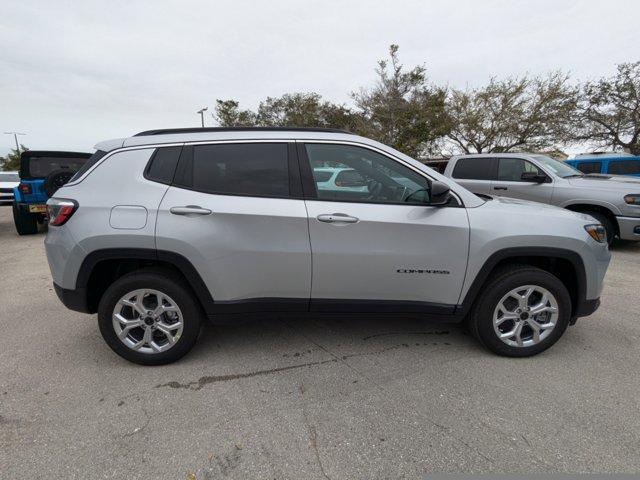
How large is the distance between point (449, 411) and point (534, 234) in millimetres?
1415

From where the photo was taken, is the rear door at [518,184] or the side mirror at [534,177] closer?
the side mirror at [534,177]

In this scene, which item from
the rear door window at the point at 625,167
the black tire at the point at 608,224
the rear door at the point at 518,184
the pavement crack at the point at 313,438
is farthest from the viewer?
the rear door window at the point at 625,167

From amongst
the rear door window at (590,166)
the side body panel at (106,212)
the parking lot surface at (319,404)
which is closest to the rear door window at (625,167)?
the rear door window at (590,166)

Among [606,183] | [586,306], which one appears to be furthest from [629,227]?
[586,306]

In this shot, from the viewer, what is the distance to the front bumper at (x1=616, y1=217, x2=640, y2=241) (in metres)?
5.95

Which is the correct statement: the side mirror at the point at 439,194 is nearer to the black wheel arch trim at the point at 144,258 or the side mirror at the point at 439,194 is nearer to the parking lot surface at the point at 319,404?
the parking lot surface at the point at 319,404

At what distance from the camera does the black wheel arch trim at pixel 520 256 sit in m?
2.71

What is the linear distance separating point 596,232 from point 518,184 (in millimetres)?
4492

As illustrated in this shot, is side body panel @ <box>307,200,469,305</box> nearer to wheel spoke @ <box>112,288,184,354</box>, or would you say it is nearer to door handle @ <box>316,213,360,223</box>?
door handle @ <box>316,213,360,223</box>

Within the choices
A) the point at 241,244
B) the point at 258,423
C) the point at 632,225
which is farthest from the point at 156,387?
the point at 632,225

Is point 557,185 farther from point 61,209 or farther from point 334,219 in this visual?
point 61,209

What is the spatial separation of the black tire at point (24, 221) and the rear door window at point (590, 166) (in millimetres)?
14892

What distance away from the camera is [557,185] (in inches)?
254

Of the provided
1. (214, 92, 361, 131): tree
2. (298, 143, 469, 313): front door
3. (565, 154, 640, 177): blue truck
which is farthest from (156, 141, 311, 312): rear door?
(214, 92, 361, 131): tree
